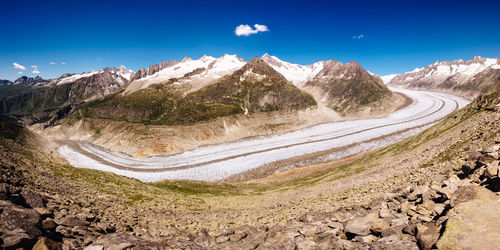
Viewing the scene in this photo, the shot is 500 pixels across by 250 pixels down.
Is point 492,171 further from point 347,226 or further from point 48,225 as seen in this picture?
point 48,225

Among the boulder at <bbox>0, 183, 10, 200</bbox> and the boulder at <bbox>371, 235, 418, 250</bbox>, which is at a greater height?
the boulder at <bbox>0, 183, 10, 200</bbox>

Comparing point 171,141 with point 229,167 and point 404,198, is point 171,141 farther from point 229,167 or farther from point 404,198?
point 404,198

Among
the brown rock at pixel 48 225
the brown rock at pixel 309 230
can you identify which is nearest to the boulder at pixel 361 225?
the brown rock at pixel 309 230

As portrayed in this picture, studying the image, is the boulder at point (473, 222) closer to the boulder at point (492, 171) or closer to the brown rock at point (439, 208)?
the brown rock at point (439, 208)

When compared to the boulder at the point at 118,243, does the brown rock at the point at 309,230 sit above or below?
A: below

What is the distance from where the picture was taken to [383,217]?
15.5 metres

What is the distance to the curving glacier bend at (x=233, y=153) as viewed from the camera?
10925 cm

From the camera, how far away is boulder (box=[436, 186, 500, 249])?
10133mm

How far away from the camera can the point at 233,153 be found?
131 meters

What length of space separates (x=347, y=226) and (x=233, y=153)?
4594 inches

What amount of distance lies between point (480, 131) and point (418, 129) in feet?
443

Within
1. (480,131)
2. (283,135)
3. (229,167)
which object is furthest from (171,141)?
(480,131)

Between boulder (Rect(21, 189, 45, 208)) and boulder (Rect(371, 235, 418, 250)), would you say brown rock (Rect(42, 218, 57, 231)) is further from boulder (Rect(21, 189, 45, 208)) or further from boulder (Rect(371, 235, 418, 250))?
boulder (Rect(371, 235, 418, 250))

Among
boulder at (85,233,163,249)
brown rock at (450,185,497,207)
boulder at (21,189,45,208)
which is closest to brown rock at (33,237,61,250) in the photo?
boulder at (85,233,163,249)
